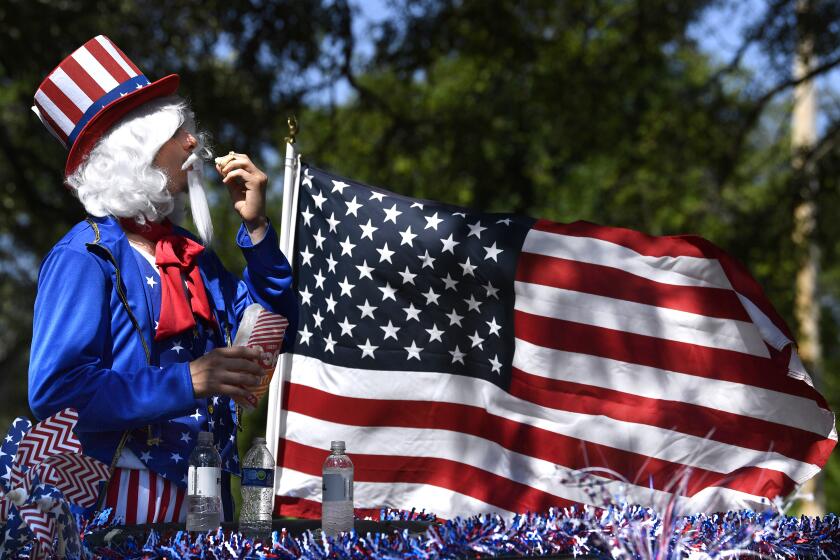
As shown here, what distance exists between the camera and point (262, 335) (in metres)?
2.98

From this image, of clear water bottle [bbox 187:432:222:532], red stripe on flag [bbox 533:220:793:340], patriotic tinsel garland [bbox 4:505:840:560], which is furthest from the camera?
red stripe on flag [bbox 533:220:793:340]

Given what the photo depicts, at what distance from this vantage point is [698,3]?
44.8 feet

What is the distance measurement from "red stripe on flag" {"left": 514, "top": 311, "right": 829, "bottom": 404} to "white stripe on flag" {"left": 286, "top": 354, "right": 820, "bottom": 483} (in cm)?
25

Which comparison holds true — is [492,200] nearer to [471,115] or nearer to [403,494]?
[471,115]

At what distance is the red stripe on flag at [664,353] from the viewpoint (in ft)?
13.5

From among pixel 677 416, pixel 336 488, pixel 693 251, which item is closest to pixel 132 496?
pixel 336 488

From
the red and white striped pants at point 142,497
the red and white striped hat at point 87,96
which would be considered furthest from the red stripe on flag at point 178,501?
the red and white striped hat at point 87,96

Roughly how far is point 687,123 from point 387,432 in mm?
11063

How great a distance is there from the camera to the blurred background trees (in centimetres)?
1147

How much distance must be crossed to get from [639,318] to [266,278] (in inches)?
→ 65.7

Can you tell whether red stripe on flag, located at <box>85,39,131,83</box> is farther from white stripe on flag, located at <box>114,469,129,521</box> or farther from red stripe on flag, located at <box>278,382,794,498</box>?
red stripe on flag, located at <box>278,382,794,498</box>

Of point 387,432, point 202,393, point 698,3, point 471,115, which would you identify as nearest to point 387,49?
point 471,115

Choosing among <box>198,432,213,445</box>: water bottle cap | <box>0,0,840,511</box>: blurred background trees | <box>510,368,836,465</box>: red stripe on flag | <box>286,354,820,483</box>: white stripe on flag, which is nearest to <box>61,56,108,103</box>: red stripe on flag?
<box>198,432,213,445</box>: water bottle cap

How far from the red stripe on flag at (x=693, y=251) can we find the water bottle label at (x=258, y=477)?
1.77m
